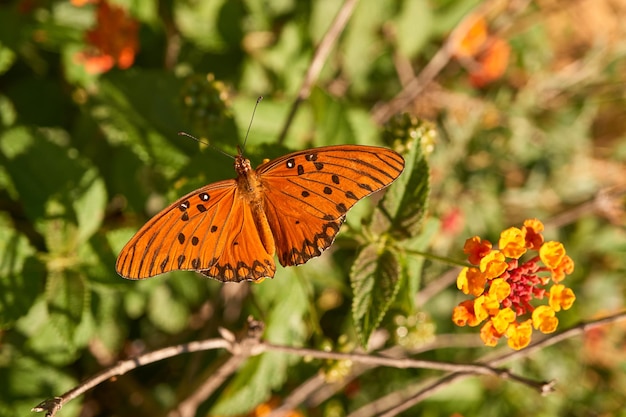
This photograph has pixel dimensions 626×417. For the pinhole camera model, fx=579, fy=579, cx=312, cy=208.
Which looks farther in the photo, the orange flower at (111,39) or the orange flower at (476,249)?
Result: the orange flower at (111,39)

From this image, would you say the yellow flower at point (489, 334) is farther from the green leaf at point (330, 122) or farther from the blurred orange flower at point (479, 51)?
the blurred orange flower at point (479, 51)

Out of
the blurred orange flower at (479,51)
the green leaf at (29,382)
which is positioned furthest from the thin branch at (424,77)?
the green leaf at (29,382)

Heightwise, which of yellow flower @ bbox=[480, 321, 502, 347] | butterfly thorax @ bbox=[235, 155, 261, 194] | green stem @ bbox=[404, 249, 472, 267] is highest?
butterfly thorax @ bbox=[235, 155, 261, 194]

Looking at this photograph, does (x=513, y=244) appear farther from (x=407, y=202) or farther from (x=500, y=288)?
(x=407, y=202)

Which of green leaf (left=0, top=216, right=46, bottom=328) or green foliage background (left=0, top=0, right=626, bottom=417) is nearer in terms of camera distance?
green leaf (left=0, top=216, right=46, bottom=328)

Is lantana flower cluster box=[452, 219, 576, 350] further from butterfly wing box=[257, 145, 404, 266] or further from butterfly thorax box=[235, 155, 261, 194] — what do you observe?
butterfly thorax box=[235, 155, 261, 194]

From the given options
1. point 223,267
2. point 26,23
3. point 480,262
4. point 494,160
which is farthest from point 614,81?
point 26,23

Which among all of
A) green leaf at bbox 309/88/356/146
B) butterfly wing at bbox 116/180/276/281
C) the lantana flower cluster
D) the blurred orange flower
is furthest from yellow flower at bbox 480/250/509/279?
the blurred orange flower

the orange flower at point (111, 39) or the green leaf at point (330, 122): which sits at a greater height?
the orange flower at point (111, 39)
